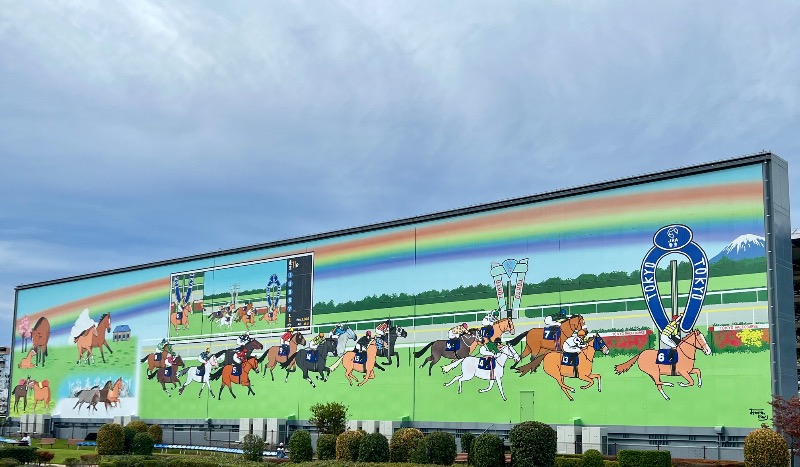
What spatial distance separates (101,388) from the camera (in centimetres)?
6938

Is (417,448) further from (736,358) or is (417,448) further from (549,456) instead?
(736,358)

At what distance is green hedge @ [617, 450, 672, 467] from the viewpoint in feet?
105

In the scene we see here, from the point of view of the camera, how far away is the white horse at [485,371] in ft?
147

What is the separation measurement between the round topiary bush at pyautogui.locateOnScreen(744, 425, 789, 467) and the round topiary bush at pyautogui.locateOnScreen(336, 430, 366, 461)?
15.8 meters

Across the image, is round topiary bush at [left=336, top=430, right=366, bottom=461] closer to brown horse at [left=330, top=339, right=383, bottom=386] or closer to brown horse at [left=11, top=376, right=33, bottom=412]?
brown horse at [left=330, top=339, right=383, bottom=386]

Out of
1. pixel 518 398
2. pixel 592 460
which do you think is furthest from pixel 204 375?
pixel 592 460

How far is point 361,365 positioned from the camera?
52031 mm

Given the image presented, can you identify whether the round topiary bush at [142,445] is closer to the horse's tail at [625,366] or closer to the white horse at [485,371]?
the white horse at [485,371]

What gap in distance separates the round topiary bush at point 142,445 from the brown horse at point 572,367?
73.6 ft

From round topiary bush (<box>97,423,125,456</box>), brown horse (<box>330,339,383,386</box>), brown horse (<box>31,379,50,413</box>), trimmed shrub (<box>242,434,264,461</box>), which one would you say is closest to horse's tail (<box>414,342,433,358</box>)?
brown horse (<box>330,339,383,386</box>)

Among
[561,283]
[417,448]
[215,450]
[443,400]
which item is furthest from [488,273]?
[215,450]

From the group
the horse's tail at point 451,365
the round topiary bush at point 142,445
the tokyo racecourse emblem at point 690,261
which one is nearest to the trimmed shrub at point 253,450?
the round topiary bush at point 142,445

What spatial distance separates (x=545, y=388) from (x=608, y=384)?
3503mm
